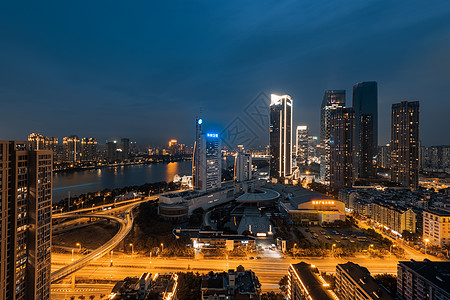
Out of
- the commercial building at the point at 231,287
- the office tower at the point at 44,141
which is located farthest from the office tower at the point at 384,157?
the office tower at the point at 44,141

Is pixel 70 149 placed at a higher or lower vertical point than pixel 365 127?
lower

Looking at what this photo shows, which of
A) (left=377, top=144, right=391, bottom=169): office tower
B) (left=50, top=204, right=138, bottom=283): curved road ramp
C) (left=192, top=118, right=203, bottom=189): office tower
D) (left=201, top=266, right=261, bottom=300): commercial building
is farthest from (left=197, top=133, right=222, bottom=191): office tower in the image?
(left=377, top=144, right=391, bottom=169): office tower

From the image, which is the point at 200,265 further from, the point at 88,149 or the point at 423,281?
the point at 88,149

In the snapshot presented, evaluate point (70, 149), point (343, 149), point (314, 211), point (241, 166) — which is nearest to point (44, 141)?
point (70, 149)

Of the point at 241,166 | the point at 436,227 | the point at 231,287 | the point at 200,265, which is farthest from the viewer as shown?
the point at 241,166

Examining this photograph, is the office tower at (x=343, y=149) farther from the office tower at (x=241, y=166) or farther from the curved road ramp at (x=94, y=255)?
the curved road ramp at (x=94, y=255)

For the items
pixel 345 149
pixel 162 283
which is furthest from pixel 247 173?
pixel 162 283

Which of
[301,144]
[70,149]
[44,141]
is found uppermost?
[301,144]
